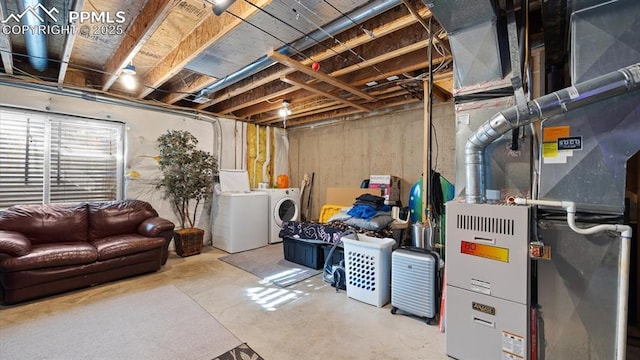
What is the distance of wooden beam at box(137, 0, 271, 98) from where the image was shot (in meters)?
1.98

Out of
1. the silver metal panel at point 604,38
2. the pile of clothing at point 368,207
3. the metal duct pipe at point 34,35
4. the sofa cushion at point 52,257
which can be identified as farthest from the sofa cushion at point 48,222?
the silver metal panel at point 604,38

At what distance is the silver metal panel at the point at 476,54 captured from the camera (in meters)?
1.73

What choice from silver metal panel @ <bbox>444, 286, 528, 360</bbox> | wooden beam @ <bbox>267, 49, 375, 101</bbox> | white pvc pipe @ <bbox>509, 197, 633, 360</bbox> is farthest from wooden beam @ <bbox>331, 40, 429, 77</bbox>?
silver metal panel @ <bbox>444, 286, 528, 360</bbox>

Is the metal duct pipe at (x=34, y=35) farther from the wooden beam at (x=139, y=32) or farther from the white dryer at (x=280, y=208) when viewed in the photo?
the white dryer at (x=280, y=208)

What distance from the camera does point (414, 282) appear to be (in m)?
2.30

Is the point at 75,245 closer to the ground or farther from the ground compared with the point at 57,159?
closer to the ground

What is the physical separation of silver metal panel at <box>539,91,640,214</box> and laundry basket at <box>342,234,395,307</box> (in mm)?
1420

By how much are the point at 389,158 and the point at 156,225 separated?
3648mm

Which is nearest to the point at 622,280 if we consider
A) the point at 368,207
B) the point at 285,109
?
the point at 368,207

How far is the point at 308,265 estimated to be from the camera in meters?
3.73

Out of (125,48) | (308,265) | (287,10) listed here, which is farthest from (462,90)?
(125,48)

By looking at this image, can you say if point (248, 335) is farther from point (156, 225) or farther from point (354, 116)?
point (354, 116)

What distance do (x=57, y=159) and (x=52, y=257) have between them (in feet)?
5.35

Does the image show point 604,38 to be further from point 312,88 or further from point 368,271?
point 312,88
